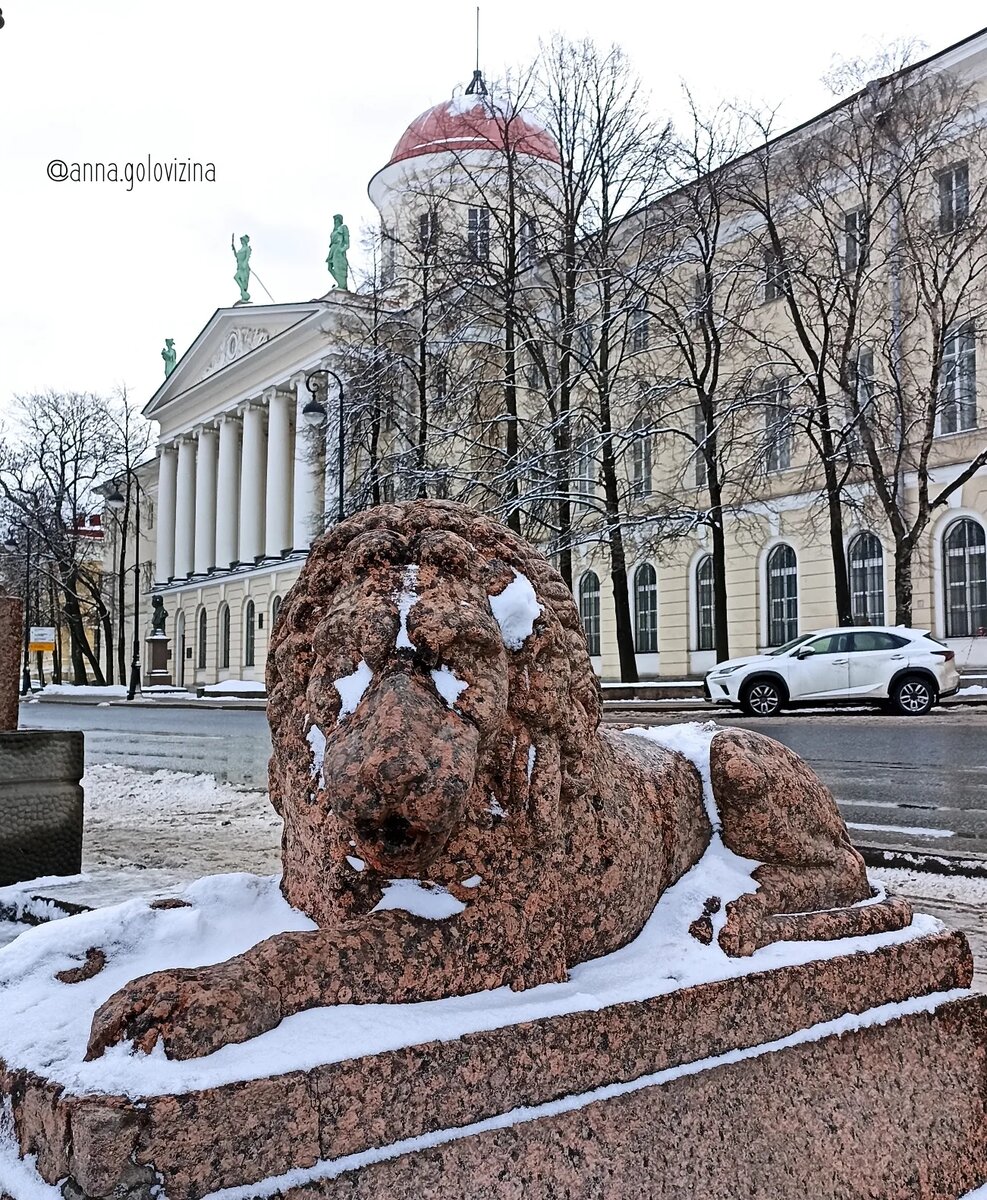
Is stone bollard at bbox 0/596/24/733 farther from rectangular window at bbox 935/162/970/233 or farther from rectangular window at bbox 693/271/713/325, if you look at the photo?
rectangular window at bbox 935/162/970/233

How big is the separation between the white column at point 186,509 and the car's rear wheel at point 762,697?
160 ft

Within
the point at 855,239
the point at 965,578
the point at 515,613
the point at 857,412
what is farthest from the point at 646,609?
the point at 515,613

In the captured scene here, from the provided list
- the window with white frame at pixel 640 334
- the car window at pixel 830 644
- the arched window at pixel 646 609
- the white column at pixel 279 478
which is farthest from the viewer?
the white column at pixel 279 478

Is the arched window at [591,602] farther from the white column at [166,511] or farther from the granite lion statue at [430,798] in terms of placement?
the white column at [166,511]

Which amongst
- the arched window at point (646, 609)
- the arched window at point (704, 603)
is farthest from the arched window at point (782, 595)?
the arched window at point (646, 609)

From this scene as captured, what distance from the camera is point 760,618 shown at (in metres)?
31.4

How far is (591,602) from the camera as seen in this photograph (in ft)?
123

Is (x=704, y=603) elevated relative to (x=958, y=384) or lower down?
lower down

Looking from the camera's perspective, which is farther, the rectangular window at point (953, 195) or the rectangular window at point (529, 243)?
the rectangular window at point (529, 243)

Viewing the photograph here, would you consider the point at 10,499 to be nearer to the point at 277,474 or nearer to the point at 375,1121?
the point at 277,474

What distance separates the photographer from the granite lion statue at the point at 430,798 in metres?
2.01

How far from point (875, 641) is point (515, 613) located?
18.5 metres

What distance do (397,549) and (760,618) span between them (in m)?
30.0

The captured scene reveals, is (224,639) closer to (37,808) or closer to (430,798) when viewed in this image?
(37,808)
